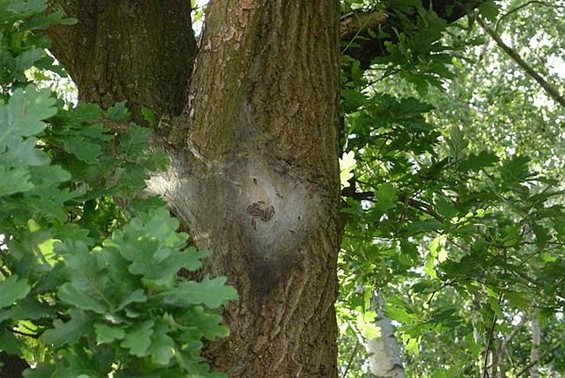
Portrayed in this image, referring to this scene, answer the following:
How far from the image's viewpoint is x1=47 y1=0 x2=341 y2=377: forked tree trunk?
8.28 feet

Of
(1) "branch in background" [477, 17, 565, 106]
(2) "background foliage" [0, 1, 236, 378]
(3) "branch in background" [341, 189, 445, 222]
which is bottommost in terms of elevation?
(2) "background foliage" [0, 1, 236, 378]

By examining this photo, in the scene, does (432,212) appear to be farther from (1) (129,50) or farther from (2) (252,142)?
(1) (129,50)

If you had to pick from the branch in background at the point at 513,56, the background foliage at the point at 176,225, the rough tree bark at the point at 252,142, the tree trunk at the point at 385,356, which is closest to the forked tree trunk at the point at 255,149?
the rough tree bark at the point at 252,142

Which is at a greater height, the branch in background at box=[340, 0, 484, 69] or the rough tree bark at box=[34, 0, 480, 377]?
the branch in background at box=[340, 0, 484, 69]

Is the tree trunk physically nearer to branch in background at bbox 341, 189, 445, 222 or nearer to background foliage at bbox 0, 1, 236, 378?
branch in background at bbox 341, 189, 445, 222

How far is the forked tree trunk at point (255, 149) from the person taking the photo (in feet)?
8.28

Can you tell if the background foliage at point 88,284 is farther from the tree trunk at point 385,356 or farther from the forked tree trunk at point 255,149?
the tree trunk at point 385,356

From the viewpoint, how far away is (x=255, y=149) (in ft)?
8.70

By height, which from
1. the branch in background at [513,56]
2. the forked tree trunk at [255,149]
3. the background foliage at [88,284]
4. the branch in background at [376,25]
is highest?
the branch in background at [513,56]

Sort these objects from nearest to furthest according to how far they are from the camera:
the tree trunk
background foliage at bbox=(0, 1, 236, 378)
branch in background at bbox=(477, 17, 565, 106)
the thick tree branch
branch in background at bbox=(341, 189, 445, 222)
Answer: background foliage at bbox=(0, 1, 236, 378) → the thick tree branch → branch in background at bbox=(341, 189, 445, 222) → branch in background at bbox=(477, 17, 565, 106) → the tree trunk

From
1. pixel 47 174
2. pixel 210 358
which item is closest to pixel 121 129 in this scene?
pixel 210 358

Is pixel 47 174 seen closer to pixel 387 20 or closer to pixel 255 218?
pixel 255 218

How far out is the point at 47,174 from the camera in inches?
66.7

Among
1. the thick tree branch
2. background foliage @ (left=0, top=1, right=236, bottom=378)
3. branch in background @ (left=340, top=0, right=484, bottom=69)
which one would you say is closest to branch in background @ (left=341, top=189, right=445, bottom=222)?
branch in background @ (left=340, top=0, right=484, bottom=69)
